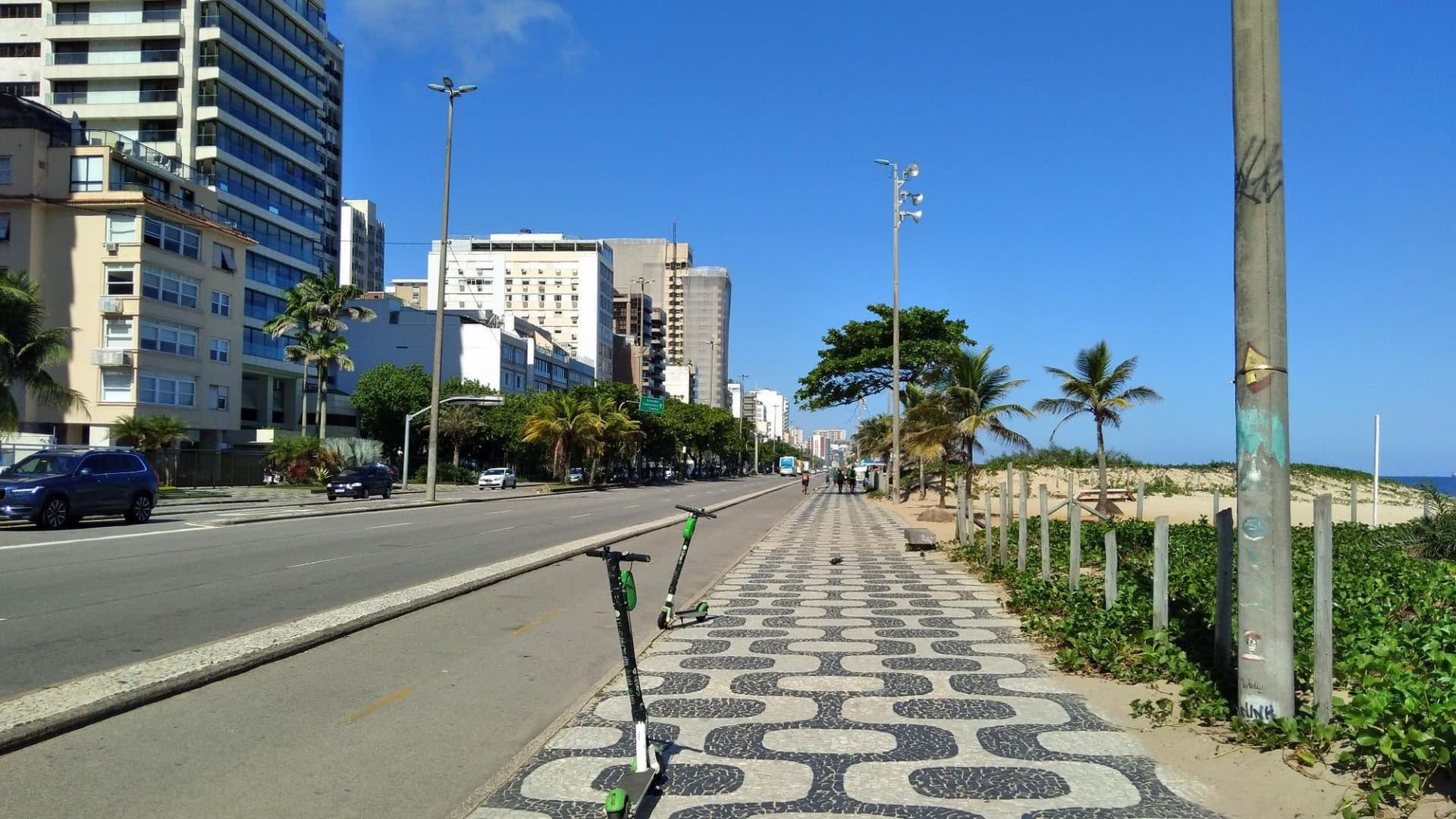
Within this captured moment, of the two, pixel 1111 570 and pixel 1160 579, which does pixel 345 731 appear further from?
pixel 1111 570

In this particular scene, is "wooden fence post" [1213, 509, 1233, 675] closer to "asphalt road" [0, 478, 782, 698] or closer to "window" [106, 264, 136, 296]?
"asphalt road" [0, 478, 782, 698]

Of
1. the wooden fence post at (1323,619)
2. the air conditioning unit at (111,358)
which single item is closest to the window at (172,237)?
the air conditioning unit at (111,358)

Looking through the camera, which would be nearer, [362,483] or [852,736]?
[852,736]

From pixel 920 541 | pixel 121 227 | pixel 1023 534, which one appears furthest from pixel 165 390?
pixel 1023 534

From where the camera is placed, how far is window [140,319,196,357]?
48281 millimetres

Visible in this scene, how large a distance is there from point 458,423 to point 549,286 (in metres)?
69.7

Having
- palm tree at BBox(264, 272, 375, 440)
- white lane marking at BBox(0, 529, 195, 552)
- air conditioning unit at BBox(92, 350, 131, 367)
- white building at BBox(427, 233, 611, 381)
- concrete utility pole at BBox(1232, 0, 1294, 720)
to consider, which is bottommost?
white lane marking at BBox(0, 529, 195, 552)

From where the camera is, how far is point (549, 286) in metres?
139

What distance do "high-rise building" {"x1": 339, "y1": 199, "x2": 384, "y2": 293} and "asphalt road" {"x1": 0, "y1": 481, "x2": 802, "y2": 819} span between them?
524 feet

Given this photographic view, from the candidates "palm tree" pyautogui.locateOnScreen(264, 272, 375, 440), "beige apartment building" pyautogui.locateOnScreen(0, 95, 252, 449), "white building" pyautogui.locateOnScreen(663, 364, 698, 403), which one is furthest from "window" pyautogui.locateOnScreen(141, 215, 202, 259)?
"white building" pyautogui.locateOnScreen(663, 364, 698, 403)

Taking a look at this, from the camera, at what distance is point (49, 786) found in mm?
4980

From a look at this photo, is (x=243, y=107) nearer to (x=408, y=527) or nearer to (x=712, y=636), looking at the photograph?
(x=408, y=527)

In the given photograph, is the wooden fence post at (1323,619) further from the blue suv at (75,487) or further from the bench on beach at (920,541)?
the blue suv at (75,487)

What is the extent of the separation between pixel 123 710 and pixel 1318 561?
7.18 metres
